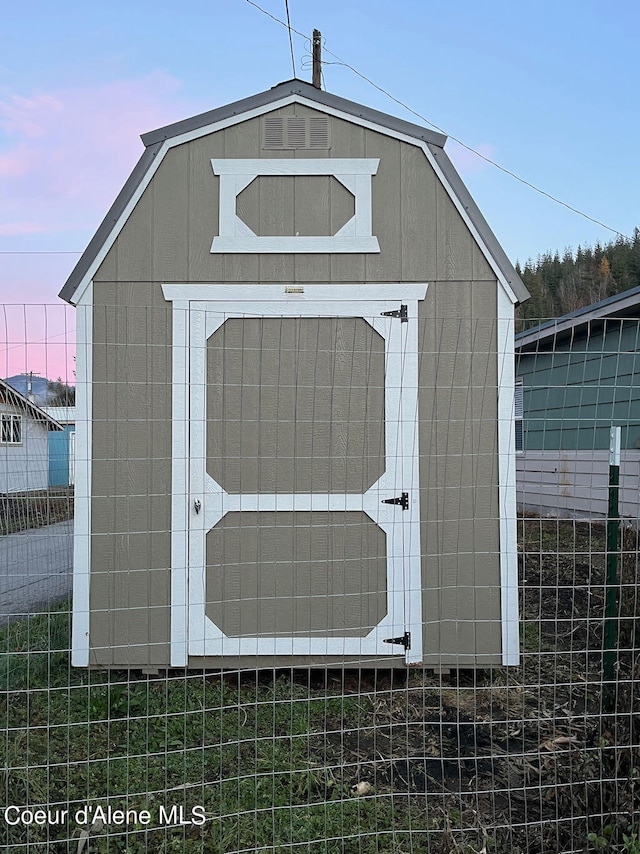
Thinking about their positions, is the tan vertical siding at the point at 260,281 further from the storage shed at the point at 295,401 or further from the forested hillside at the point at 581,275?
the forested hillside at the point at 581,275

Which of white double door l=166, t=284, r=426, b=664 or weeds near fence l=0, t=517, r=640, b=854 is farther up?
white double door l=166, t=284, r=426, b=664

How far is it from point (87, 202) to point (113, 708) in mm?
6927

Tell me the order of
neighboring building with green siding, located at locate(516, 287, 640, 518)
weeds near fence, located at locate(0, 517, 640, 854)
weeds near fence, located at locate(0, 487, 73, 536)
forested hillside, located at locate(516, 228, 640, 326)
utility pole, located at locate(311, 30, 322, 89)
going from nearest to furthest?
weeds near fence, located at locate(0, 517, 640, 854)
weeds near fence, located at locate(0, 487, 73, 536)
utility pole, located at locate(311, 30, 322, 89)
neighboring building with green siding, located at locate(516, 287, 640, 518)
forested hillside, located at locate(516, 228, 640, 326)

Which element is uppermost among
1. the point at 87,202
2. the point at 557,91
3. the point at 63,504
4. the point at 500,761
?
the point at 557,91

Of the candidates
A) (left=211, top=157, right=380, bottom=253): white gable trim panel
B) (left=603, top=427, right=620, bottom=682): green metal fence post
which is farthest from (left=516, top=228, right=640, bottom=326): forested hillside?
(left=603, top=427, right=620, bottom=682): green metal fence post

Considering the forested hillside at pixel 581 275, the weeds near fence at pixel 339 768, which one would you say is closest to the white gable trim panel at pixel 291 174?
the weeds near fence at pixel 339 768

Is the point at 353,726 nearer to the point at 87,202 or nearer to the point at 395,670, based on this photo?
the point at 395,670

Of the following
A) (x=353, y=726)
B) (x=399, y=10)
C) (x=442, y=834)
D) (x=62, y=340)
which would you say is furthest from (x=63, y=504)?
(x=399, y=10)

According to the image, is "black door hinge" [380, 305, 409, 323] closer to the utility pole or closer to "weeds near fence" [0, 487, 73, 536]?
"weeds near fence" [0, 487, 73, 536]

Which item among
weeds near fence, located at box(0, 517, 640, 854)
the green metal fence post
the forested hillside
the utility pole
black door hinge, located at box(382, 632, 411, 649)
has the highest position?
the forested hillside

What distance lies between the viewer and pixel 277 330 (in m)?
4.45

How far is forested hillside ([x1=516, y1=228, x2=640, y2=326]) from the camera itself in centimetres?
3094

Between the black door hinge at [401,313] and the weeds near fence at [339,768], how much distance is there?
70.2 inches

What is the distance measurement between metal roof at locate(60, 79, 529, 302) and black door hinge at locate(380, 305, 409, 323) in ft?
2.22
